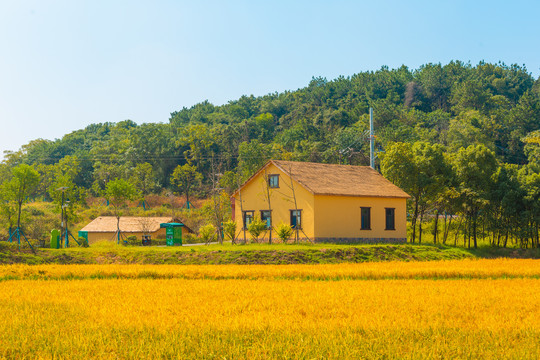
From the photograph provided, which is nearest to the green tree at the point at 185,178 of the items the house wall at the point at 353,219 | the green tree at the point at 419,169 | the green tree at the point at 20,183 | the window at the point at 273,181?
the green tree at the point at 20,183

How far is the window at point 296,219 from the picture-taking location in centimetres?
3569

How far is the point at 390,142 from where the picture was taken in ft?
139

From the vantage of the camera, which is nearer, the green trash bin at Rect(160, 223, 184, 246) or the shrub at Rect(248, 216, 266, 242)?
the shrub at Rect(248, 216, 266, 242)

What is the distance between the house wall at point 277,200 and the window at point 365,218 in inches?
164

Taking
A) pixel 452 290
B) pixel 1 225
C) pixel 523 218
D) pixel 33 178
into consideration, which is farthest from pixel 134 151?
pixel 452 290

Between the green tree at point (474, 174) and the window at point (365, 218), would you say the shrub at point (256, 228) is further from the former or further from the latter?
the green tree at point (474, 174)

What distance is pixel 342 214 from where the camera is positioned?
35.9 meters

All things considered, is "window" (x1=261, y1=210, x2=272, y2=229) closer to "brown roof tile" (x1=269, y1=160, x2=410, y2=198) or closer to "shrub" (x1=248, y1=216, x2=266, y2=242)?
"shrub" (x1=248, y1=216, x2=266, y2=242)

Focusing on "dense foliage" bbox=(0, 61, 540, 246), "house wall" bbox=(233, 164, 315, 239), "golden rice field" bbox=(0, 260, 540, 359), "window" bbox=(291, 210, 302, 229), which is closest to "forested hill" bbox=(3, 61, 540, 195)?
"dense foliage" bbox=(0, 61, 540, 246)

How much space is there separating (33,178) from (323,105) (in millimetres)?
62239

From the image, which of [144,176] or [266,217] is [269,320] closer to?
[266,217]

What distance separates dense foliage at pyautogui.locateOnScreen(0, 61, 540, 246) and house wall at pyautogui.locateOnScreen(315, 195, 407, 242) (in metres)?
2.77

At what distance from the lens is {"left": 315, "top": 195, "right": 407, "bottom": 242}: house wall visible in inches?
1374

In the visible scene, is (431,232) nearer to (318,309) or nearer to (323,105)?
(318,309)
